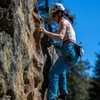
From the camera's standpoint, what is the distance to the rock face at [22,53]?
9320 millimetres

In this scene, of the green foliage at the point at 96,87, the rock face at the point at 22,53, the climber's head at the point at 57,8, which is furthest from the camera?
the green foliage at the point at 96,87

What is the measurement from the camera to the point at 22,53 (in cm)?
1005

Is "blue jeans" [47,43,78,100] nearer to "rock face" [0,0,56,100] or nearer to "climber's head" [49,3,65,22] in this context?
"rock face" [0,0,56,100]

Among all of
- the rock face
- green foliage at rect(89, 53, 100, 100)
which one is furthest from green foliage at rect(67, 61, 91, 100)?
the rock face

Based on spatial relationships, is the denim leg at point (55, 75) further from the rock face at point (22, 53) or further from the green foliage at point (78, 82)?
the green foliage at point (78, 82)

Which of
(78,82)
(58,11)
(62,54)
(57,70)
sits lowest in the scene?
(78,82)

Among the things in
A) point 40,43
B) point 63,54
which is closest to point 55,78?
point 63,54

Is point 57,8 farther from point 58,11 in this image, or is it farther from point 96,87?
point 96,87

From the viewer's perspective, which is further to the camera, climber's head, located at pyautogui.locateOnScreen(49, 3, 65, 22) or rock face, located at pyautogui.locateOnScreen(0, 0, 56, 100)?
climber's head, located at pyautogui.locateOnScreen(49, 3, 65, 22)

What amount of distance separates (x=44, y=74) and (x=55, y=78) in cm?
77

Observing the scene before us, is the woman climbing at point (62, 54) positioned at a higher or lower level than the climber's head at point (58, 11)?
lower

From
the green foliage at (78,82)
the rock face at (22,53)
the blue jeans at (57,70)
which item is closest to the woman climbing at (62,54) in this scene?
the blue jeans at (57,70)

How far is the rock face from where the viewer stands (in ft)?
30.6

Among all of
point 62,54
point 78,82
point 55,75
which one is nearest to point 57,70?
point 55,75
